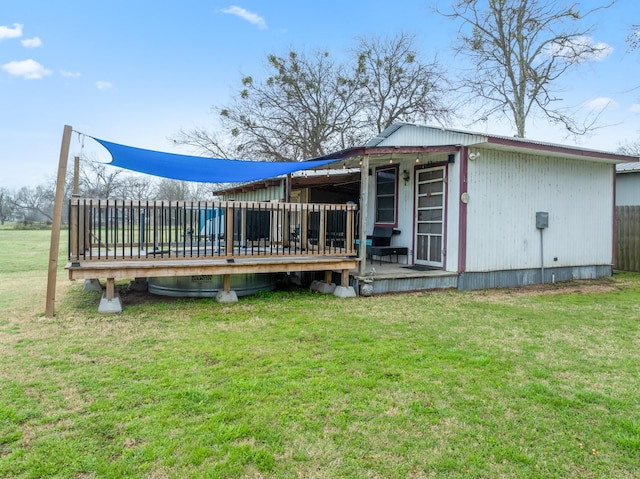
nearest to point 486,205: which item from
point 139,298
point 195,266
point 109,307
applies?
point 195,266

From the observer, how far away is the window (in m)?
8.52

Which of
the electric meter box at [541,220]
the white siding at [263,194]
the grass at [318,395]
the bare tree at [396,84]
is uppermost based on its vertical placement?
the bare tree at [396,84]

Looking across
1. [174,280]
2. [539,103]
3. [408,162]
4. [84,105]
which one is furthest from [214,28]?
[539,103]

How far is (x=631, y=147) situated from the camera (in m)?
22.9

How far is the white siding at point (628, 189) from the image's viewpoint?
10617 millimetres

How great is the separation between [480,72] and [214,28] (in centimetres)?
1083

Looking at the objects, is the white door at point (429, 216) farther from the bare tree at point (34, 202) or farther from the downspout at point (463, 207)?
the bare tree at point (34, 202)

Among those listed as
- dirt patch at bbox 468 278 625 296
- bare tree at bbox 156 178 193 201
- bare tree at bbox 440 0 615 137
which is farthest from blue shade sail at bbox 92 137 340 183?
bare tree at bbox 156 178 193 201

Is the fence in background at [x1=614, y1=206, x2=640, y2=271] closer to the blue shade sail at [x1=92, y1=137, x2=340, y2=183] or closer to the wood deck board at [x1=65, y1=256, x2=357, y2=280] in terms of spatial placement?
the wood deck board at [x1=65, y1=256, x2=357, y2=280]

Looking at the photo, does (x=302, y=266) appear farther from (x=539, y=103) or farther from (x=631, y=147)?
(x=631, y=147)

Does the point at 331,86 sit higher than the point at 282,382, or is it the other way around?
the point at 331,86

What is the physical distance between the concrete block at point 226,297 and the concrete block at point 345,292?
5.22 feet

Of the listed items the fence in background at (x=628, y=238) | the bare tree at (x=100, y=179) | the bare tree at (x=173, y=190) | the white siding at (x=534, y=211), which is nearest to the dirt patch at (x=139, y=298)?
the white siding at (x=534, y=211)

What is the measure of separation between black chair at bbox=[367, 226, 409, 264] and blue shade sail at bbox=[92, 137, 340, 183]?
6.85 ft
